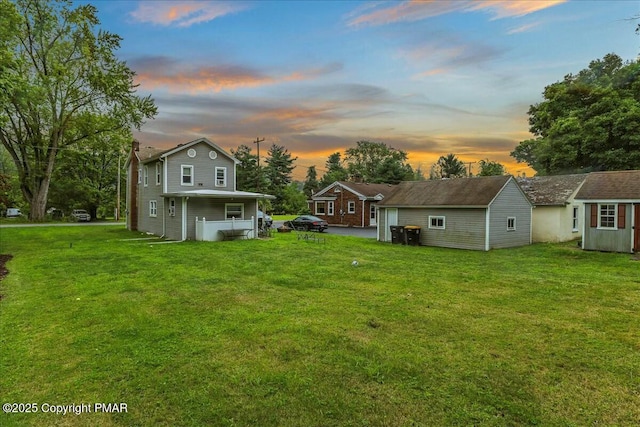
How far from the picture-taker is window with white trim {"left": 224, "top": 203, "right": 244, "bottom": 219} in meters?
21.4

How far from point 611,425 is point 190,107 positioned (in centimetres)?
2953

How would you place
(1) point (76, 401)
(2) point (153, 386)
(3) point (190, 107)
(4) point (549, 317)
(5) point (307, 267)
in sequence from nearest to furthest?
1. (1) point (76, 401)
2. (2) point (153, 386)
3. (4) point (549, 317)
4. (5) point (307, 267)
5. (3) point (190, 107)

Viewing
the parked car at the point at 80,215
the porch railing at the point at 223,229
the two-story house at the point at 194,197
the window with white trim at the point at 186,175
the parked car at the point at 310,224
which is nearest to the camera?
the porch railing at the point at 223,229

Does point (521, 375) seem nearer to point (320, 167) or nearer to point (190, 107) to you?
point (190, 107)

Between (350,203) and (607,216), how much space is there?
71.7 ft

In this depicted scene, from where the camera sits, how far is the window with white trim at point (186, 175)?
21.7 metres

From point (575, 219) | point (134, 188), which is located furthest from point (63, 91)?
point (575, 219)

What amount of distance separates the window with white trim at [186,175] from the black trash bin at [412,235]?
46.0 ft

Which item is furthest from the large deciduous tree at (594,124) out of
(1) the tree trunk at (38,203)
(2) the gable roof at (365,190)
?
(1) the tree trunk at (38,203)

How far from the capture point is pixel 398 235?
19125mm

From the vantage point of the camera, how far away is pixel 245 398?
3613 mm

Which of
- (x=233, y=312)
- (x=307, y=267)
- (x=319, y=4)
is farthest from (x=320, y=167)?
(x=233, y=312)

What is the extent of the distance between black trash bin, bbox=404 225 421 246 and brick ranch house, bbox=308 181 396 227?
14251 mm

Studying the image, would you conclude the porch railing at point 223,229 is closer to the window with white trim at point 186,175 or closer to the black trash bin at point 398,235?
the window with white trim at point 186,175
